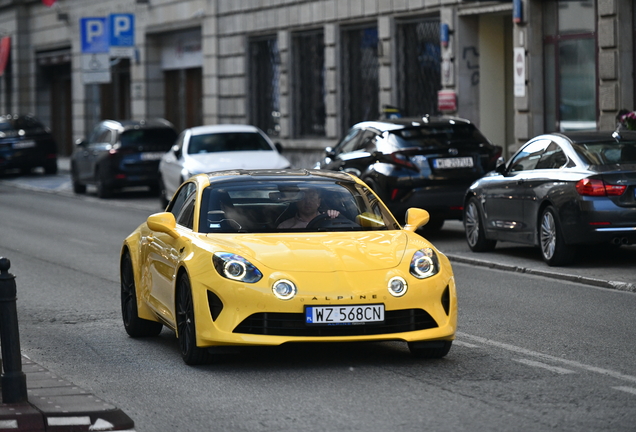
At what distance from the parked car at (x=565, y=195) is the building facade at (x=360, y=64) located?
23.3 ft

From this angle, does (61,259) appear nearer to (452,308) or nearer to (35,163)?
(452,308)

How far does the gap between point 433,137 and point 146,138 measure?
38.2 ft

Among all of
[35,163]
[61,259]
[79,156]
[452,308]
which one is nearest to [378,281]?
[452,308]

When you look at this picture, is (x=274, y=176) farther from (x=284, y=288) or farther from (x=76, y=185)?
(x=76, y=185)

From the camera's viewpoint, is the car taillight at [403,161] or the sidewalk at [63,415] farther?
the car taillight at [403,161]

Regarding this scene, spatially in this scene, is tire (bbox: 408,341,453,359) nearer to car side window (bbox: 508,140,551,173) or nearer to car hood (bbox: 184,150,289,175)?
car side window (bbox: 508,140,551,173)

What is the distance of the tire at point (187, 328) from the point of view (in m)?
8.16

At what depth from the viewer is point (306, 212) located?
29.1 feet

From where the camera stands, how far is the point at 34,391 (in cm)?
723

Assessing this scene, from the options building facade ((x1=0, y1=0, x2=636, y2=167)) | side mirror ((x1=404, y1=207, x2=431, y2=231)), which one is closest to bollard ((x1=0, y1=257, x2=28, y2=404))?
side mirror ((x1=404, y1=207, x2=431, y2=231))

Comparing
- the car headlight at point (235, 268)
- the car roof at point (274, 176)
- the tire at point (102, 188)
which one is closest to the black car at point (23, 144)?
the tire at point (102, 188)

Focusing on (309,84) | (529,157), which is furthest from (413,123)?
(309,84)

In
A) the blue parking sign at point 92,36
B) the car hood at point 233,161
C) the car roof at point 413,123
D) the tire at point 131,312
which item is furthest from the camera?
the blue parking sign at point 92,36

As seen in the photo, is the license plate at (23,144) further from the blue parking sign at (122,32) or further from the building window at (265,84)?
the building window at (265,84)
